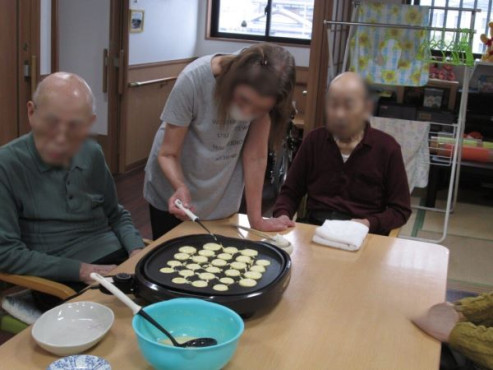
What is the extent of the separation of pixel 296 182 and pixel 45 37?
90.9 inches

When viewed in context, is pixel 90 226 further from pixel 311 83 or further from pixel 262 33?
pixel 262 33

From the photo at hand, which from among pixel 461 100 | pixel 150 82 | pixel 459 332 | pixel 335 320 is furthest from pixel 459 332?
pixel 150 82

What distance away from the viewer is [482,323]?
4.62ft

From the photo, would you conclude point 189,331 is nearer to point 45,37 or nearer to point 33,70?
point 33,70

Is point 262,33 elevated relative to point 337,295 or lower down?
elevated

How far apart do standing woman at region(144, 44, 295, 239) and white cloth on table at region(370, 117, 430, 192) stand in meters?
2.01

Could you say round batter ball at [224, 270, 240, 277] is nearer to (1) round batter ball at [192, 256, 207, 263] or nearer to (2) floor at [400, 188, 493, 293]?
(1) round batter ball at [192, 256, 207, 263]

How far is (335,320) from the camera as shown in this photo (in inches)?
51.4

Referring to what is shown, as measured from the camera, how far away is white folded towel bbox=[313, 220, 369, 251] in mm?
1729

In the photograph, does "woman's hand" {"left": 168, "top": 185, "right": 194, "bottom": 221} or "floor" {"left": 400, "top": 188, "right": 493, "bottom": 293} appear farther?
"floor" {"left": 400, "top": 188, "right": 493, "bottom": 293}

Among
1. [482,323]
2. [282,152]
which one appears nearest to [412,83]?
[282,152]

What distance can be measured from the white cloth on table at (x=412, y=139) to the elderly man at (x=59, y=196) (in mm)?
2319

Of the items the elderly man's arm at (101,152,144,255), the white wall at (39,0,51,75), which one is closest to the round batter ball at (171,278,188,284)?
the elderly man's arm at (101,152,144,255)

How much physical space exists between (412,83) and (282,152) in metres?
1.24
